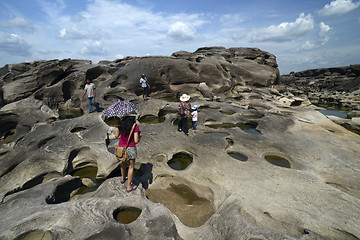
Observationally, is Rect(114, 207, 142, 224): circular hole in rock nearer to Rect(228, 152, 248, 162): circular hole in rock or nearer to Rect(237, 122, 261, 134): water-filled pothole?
Rect(228, 152, 248, 162): circular hole in rock

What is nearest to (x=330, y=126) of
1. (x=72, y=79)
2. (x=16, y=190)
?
(x=16, y=190)

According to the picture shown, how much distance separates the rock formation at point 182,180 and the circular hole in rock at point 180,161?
0.07 meters

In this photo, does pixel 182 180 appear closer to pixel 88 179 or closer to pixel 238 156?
pixel 238 156

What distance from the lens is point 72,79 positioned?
18.0 metres

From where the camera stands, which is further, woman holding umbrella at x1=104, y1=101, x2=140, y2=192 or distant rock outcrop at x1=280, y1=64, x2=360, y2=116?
distant rock outcrop at x1=280, y1=64, x2=360, y2=116

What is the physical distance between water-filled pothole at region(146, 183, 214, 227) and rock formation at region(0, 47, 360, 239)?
30 millimetres

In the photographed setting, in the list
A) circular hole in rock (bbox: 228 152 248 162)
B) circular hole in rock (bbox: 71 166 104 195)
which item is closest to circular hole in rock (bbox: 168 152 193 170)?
circular hole in rock (bbox: 228 152 248 162)

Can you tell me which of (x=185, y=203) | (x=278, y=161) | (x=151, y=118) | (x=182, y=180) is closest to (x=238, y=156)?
(x=278, y=161)

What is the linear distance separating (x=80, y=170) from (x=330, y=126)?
13452 mm

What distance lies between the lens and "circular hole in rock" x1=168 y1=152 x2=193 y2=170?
7.16 meters

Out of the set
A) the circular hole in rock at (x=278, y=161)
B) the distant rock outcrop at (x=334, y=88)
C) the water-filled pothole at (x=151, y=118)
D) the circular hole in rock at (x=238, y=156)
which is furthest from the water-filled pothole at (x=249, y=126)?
the distant rock outcrop at (x=334, y=88)

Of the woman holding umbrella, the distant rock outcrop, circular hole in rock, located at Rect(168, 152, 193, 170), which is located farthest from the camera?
the distant rock outcrop

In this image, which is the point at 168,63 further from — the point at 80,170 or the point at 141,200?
the point at 141,200

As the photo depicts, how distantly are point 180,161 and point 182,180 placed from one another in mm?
1498
